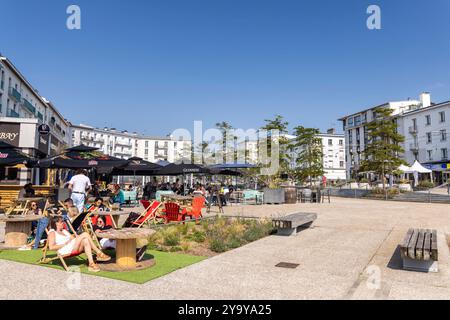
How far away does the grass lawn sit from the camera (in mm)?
5012

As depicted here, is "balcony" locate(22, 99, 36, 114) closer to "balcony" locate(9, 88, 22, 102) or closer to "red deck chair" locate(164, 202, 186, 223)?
"balcony" locate(9, 88, 22, 102)

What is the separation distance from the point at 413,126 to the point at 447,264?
56948mm

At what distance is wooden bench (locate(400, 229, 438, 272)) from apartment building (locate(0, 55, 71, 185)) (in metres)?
21.4

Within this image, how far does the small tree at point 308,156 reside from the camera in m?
35.6

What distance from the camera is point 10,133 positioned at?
21.2 metres

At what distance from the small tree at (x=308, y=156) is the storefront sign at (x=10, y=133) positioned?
25.0 meters

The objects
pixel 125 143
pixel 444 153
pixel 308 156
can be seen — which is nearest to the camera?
pixel 308 156

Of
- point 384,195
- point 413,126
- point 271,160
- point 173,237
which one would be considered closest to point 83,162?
point 173,237

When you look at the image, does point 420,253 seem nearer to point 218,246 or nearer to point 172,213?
point 218,246

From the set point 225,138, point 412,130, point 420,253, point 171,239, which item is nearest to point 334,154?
point 412,130

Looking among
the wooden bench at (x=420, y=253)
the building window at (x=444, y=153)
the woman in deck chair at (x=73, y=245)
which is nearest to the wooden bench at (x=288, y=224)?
the wooden bench at (x=420, y=253)

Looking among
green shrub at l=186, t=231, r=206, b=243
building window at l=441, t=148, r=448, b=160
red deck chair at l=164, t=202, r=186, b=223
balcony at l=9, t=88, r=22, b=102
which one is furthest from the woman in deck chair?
building window at l=441, t=148, r=448, b=160

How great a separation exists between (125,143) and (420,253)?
114 metres

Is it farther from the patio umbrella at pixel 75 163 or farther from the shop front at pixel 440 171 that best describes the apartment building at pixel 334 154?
the patio umbrella at pixel 75 163
